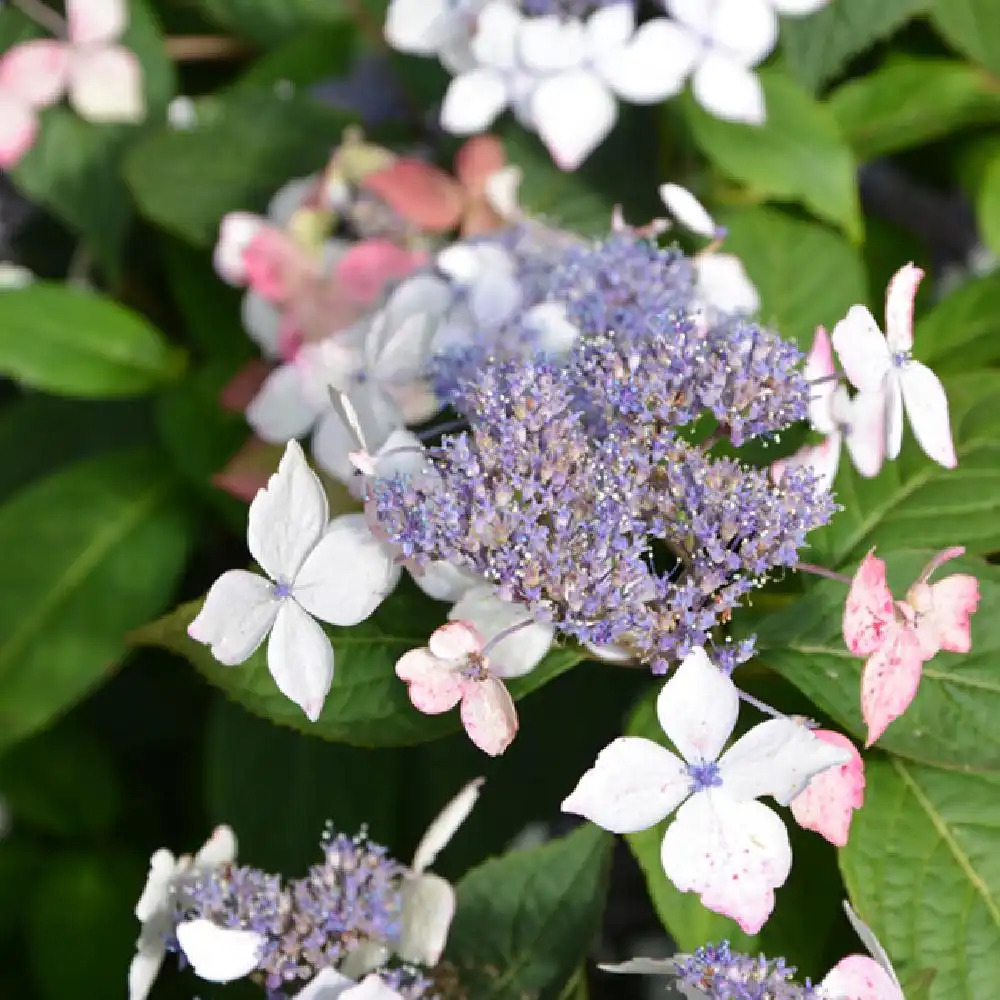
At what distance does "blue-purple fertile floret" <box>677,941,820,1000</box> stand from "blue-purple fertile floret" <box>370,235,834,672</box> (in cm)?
11

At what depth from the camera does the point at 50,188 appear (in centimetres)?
102

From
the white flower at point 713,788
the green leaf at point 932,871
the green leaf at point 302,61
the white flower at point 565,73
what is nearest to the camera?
the white flower at point 713,788

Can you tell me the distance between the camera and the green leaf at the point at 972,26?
919 millimetres

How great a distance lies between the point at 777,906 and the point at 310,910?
0.24 m

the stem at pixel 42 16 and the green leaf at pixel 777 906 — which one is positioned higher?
the stem at pixel 42 16

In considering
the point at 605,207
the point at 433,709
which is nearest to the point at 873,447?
the point at 433,709

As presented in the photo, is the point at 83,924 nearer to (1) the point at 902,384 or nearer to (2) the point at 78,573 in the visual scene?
(2) the point at 78,573

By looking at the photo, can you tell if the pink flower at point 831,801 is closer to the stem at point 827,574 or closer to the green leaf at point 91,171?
the stem at point 827,574

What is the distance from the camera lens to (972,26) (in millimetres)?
931

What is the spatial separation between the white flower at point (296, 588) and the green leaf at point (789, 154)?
0.43 m

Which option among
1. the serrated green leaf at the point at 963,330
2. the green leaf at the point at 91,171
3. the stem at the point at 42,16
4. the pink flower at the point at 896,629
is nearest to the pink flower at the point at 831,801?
the pink flower at the point at 896,629

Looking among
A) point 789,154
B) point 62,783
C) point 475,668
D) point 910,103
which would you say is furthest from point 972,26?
point 62,783

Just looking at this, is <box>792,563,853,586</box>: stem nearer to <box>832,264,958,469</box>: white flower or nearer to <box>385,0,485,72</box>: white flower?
<box>832,264,958,469</box>: white flower

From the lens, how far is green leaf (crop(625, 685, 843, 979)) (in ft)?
1.94
